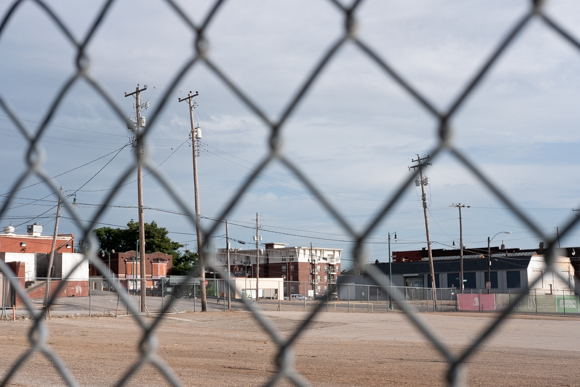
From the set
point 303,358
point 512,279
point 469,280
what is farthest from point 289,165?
point 469,280

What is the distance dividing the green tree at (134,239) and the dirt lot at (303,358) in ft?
177

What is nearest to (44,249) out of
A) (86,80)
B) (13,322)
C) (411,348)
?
(13,322)

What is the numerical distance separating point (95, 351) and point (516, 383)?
28.6 ft

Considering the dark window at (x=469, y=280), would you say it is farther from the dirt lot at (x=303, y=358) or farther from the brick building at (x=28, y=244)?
the dirt lot at (x=303, y=358)

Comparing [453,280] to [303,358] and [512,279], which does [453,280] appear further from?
[303,358]

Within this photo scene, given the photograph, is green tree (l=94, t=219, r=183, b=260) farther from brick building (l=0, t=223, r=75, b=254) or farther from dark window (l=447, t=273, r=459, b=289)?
dark window (l=447, t=273, r=459, b=289)

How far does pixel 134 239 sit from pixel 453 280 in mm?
41259

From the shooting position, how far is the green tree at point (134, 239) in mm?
74562

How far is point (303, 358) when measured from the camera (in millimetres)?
12359

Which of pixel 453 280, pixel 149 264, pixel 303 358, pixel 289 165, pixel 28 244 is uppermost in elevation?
pixel 28 244

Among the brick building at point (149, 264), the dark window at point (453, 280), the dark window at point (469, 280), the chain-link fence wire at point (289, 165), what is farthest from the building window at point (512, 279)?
the chain-link fence wire at point (289, 165)

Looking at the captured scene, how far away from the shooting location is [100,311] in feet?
95.0

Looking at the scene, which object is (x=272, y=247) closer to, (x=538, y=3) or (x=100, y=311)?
(x=100, y=311)

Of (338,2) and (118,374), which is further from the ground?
(338,2)
